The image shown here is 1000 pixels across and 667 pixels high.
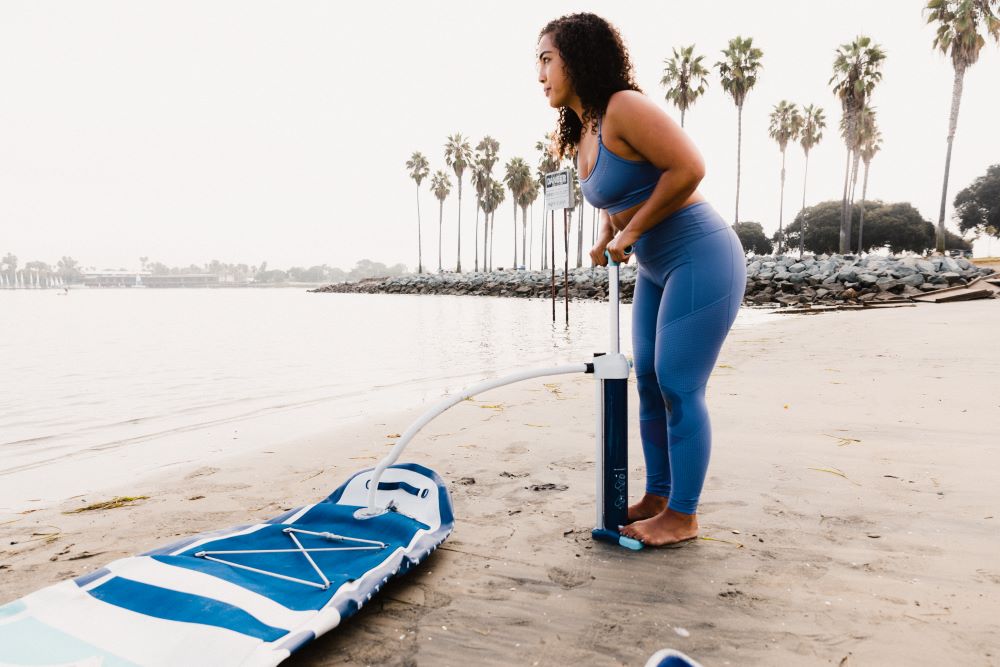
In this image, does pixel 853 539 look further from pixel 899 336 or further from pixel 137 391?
pixel 137 391

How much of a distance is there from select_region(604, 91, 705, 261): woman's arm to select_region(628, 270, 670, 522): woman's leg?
378 mm

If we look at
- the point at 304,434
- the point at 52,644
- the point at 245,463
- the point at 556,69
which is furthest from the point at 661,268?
the point at 304,434

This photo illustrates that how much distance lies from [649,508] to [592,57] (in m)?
1.73

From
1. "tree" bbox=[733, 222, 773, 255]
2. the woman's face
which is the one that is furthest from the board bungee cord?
"tree" bbox=[733, 222, 773, 255]

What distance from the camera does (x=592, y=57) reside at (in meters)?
2.01

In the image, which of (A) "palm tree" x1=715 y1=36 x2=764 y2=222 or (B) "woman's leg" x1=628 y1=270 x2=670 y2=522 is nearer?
(B) "woman's leg" x1=628 y1=270 x2=670 y2=522

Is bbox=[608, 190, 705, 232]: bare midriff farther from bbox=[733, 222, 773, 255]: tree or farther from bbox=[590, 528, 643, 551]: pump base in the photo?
bbox=[733, 222, 773, 255]: tree

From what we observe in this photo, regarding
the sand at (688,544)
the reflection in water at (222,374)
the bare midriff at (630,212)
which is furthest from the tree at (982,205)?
the bare midriff at (630,212)

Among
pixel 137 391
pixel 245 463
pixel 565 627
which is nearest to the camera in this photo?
pixel 565 627

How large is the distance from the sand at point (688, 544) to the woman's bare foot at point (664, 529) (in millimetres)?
45

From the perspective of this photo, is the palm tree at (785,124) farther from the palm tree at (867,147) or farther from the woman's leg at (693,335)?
the woman's leg at (693,335)

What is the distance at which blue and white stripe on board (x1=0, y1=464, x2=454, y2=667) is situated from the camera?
147cm

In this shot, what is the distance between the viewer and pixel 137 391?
7.39m

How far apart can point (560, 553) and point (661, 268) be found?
43.0 inches
